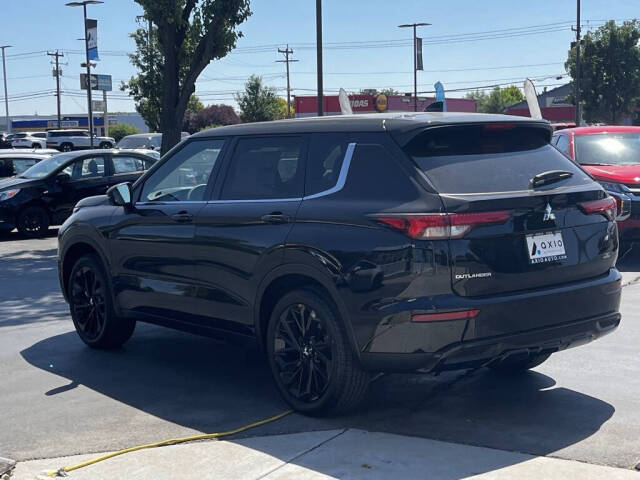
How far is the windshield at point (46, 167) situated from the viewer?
57.5 feet

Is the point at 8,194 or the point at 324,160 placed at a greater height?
the point at 324,160

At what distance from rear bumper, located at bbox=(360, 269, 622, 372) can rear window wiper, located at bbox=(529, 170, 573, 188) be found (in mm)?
609

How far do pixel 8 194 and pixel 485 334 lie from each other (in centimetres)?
1379

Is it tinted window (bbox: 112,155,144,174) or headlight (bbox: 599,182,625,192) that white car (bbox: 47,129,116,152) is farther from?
headlight (bbox: 599,182,625,192)

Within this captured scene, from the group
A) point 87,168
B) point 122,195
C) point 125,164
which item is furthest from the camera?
point 125,164

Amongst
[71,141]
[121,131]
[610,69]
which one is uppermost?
[610,69]

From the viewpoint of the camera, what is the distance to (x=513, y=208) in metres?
5.15

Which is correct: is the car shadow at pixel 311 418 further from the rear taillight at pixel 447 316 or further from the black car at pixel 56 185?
the black car at pixel 56 185

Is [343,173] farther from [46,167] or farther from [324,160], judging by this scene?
[46,167]

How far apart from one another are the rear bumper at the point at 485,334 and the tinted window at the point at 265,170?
123 centimetres

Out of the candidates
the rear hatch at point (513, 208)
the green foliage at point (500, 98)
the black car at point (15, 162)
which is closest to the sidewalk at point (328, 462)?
the rear hatch at point (513, 208)

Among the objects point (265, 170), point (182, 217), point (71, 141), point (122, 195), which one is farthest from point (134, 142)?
point (265, 170)

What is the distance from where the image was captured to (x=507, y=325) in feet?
16.6

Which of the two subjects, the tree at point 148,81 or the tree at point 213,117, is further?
the tree at point 213,117
